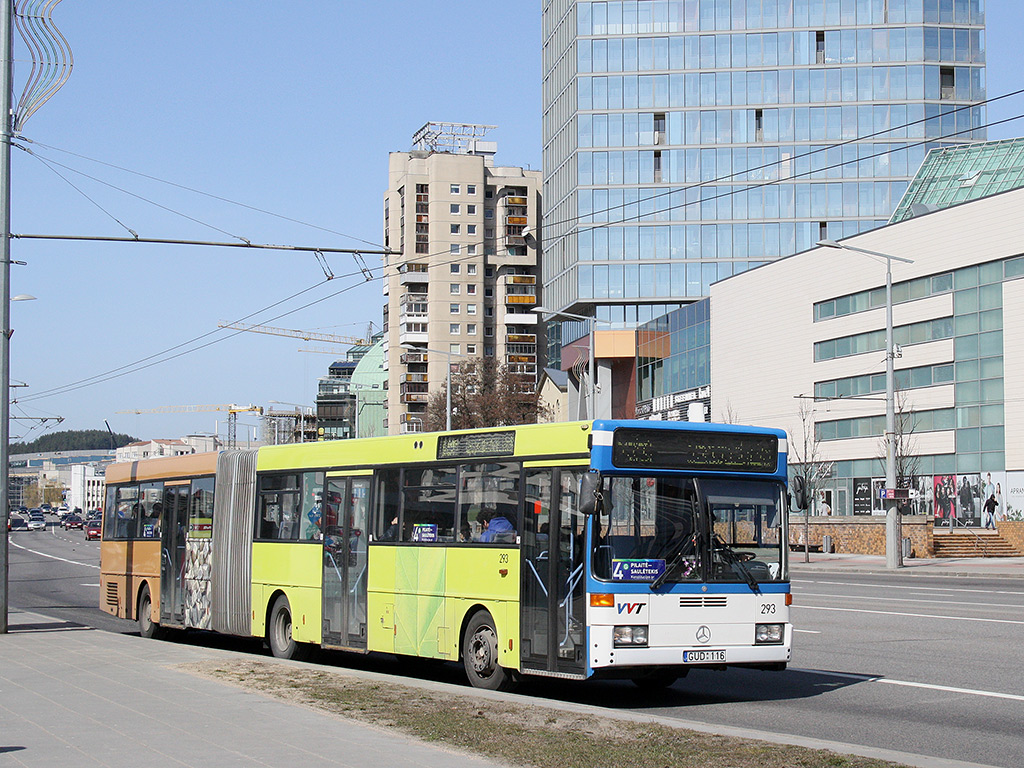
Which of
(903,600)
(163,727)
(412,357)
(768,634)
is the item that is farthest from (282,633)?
(412,357)

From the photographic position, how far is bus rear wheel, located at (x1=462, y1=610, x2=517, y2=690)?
12680 mm

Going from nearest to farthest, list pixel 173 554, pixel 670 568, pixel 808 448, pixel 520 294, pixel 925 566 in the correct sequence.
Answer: pixel 670 568 < pixel 173 554 < pixel 925 566 < pixel 808 448 < pixel 520 294

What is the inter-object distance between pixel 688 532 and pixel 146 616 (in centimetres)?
1206

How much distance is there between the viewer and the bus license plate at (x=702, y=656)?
11750mm

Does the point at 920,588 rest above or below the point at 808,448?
below

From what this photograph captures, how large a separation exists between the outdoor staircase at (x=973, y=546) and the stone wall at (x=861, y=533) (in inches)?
33.6

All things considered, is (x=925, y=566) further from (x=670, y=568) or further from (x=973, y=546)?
(x=670, y=568)

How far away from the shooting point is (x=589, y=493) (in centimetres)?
1132

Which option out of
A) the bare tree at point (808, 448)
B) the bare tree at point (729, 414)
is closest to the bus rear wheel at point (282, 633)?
the bare tree at point (808, 448)

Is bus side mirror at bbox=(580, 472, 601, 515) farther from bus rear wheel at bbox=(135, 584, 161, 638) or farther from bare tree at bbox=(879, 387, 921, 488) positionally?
bare tree at bbox=(879, 387, 921, 488)

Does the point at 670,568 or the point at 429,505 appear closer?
the point at 670,568

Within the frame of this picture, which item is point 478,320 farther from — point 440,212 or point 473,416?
point 473,416

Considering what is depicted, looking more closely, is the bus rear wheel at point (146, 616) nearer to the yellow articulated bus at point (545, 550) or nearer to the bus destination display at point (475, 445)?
the yellow articulated bus at point (545, 550)

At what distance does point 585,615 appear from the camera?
11602mm
